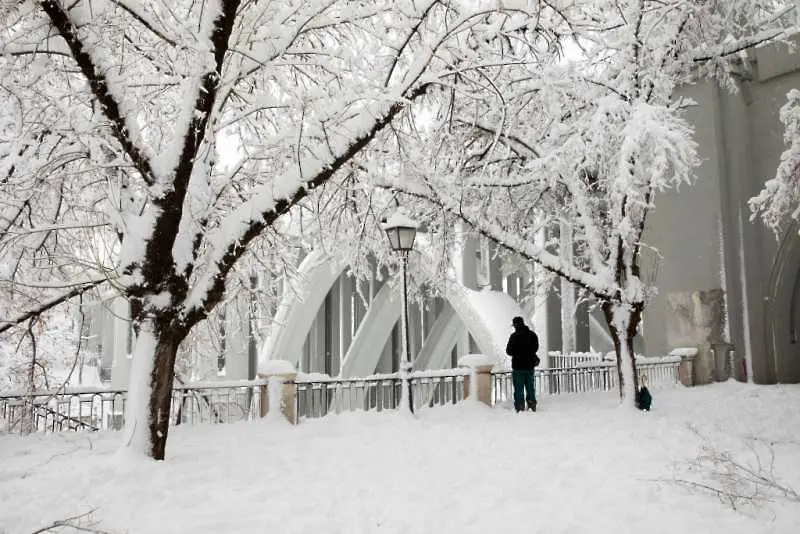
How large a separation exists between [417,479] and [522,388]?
242 inches

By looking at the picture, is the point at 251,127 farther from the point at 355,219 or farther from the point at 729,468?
the point at 729,468

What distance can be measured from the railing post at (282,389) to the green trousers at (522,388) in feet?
13.5

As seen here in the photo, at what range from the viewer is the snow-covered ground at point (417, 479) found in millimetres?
4352

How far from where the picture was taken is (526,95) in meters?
11.2

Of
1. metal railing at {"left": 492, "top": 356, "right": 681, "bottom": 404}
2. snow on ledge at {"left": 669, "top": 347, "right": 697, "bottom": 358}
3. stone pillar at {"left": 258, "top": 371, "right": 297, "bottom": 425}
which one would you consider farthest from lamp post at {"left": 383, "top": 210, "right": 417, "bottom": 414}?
snow on ledge at {"left": 669, "top": 347, "right": 697, "bottom": 358}

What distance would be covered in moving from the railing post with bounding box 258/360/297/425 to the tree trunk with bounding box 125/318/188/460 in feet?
11.0

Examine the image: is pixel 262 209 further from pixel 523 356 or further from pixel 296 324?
pixel 296 324

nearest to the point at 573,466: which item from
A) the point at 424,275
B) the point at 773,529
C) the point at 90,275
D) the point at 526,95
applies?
the point at 773,529

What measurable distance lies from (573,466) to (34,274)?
25.1 feet

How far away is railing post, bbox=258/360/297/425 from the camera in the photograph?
9.73 meters

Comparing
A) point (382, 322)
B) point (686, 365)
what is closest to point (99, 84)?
point (686, 365)

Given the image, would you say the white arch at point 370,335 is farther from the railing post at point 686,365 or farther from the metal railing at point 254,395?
the railing post at point 686,365

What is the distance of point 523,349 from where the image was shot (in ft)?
37.8

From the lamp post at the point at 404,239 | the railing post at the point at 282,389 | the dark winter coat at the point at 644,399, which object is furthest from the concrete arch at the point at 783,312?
the railing post at the point at 282,389
